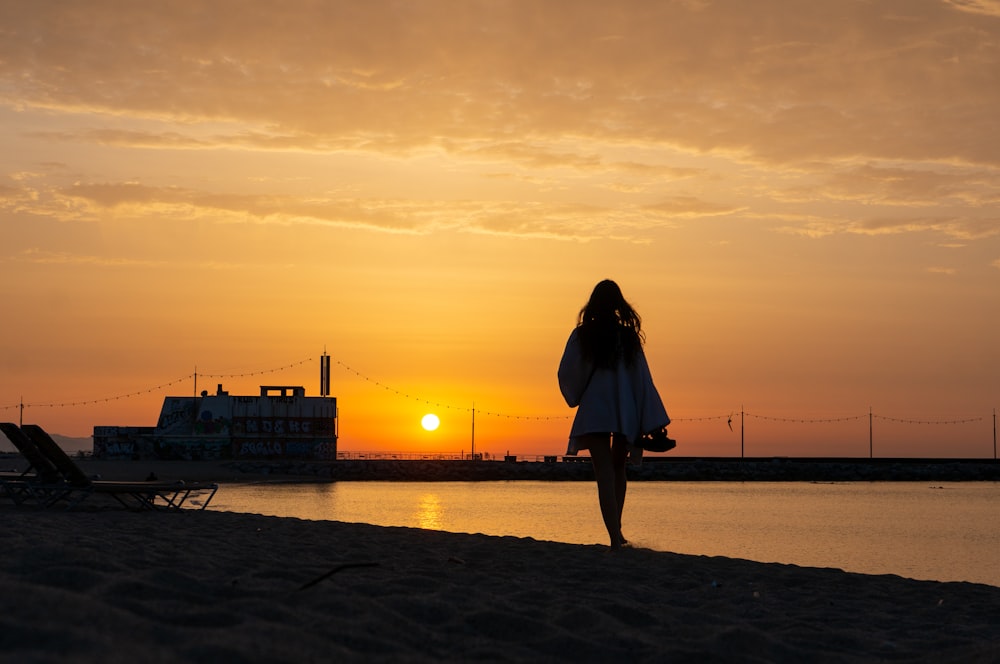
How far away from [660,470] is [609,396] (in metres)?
86.8

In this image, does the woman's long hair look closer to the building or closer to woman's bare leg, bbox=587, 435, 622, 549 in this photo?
woman's bare leg, bbox=587, 435, 622, 549

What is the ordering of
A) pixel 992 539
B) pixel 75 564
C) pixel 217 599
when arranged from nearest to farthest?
pixel 217 599, pixel 75 564, pixel 992 539

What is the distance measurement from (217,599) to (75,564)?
129 cm

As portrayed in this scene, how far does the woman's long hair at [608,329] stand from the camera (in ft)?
28.7

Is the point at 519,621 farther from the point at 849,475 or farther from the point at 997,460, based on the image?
the point at 997,460

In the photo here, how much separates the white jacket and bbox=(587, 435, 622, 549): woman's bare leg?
167 mm

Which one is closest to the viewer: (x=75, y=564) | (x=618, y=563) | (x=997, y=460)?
(x=75, y=564)

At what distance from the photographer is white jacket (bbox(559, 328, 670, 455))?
8656 mm

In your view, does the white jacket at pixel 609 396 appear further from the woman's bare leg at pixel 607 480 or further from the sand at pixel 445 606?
the sand at pixel 445 606

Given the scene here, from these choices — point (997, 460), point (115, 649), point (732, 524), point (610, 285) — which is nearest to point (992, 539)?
point (732, 524)

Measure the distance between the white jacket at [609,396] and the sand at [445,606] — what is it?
977mm

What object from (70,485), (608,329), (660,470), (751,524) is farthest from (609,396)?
(660,470)

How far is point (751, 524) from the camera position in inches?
1319

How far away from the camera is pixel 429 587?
5727 millimetres
